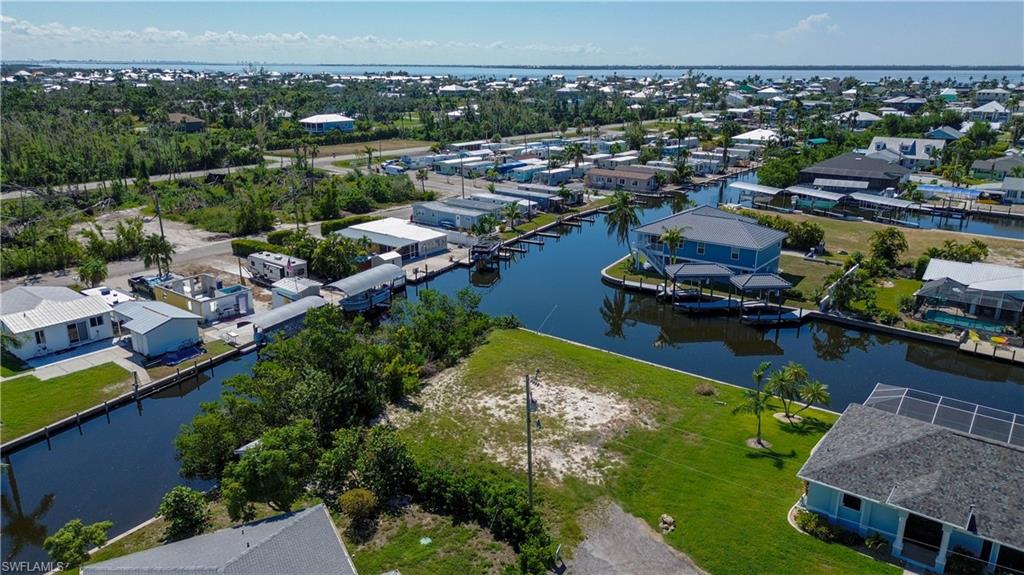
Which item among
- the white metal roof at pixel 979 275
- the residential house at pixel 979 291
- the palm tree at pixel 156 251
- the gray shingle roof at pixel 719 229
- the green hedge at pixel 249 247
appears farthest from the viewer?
the green hedge at pixel 249 247

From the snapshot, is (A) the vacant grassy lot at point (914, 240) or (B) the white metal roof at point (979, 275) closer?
(B) the white metal roof at point (979, 275)

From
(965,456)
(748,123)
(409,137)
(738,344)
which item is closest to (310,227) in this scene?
(738,344)

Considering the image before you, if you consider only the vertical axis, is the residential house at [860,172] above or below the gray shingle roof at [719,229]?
above

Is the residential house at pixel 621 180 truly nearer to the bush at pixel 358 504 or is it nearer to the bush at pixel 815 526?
the bush at pixel 815 526

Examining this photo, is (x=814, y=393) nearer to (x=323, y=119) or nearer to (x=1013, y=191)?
(x=1013, y=191)

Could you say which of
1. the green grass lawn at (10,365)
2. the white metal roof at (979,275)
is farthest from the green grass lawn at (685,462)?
the green grass lawn at (10,365)

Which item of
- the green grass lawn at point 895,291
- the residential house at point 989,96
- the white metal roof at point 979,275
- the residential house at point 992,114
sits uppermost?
the residential house at point 989,96

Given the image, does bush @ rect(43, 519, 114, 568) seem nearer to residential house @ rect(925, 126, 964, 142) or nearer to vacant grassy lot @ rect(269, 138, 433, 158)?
vacant grassy lot @ rect(269, 138, 433, 158)

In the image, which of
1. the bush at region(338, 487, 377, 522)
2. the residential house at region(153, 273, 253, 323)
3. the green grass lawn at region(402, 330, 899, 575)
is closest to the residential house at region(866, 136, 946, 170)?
the green grass lawn at region(402, 330, 899, 575)
